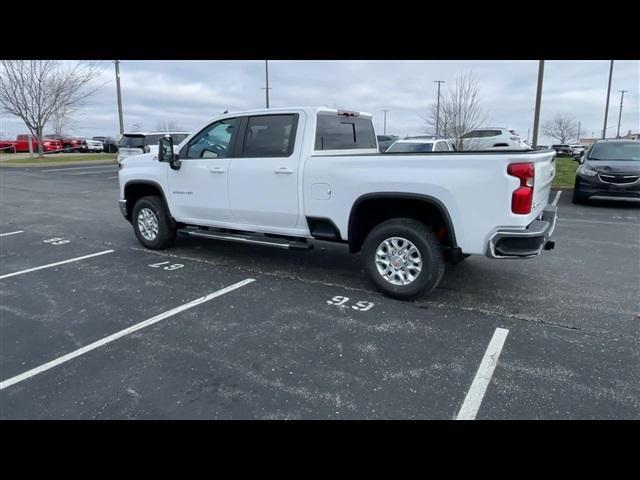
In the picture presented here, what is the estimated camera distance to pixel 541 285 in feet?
16.4

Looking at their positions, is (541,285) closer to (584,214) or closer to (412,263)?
(412,263)

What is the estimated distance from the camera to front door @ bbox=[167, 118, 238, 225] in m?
5.66

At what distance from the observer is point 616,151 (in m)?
10.9

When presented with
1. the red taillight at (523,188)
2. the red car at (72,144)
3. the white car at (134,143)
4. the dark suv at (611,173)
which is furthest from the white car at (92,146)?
the red taillight at (523,188)

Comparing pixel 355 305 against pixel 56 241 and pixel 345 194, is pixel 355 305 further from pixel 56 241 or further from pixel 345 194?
pixel 56 241

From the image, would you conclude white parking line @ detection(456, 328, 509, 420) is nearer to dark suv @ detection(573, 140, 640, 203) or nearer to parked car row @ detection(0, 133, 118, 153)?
dark suv @ detection(573, 140, 640, 203)

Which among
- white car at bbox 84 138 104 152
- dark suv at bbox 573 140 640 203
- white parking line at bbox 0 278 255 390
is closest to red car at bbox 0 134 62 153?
A: white car at bbox 84 138 104 152

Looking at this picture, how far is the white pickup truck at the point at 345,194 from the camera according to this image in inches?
155

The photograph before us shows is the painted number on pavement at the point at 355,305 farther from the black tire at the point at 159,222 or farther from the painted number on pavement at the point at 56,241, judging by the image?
the painted number on pavement at the point at 56,241

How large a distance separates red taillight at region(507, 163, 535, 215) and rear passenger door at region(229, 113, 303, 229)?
89.2 inches
